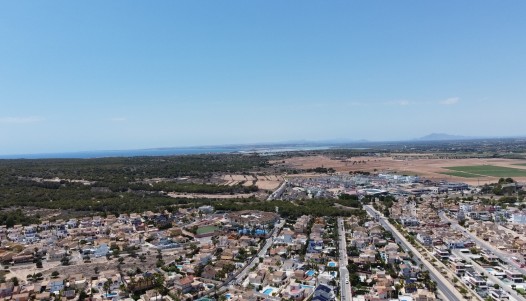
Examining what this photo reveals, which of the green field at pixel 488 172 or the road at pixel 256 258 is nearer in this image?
the road at pixel 256 258

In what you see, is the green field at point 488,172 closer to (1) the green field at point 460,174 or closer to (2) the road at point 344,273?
(1) the green field at point 460,174

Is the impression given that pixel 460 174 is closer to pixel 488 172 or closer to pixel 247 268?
pixel 488 172

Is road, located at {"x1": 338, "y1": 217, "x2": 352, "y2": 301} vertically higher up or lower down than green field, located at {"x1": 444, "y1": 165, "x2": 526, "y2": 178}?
lower down

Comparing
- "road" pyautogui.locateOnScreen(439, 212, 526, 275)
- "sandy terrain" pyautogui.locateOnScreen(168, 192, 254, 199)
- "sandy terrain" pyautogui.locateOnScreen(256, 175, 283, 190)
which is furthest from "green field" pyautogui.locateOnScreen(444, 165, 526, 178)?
"sandy terrain" pyautogui.locateOnScreen(168, 192, 254, 199)

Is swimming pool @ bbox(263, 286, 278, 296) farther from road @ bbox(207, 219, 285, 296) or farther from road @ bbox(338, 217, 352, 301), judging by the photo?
road @ bbox(338, 217, 352, 301)

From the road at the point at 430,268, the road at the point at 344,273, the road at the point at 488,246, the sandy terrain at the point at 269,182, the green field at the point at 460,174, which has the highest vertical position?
the sandy terrain at the point at 269,182

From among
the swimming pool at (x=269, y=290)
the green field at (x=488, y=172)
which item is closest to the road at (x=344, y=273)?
the swimming pool at (x=269, y=290)

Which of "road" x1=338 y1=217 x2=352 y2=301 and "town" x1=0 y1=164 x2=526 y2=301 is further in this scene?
"town" x1=0 y1=164 x2=526 y2=301

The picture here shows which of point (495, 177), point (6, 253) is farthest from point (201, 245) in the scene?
point (495, 177)
